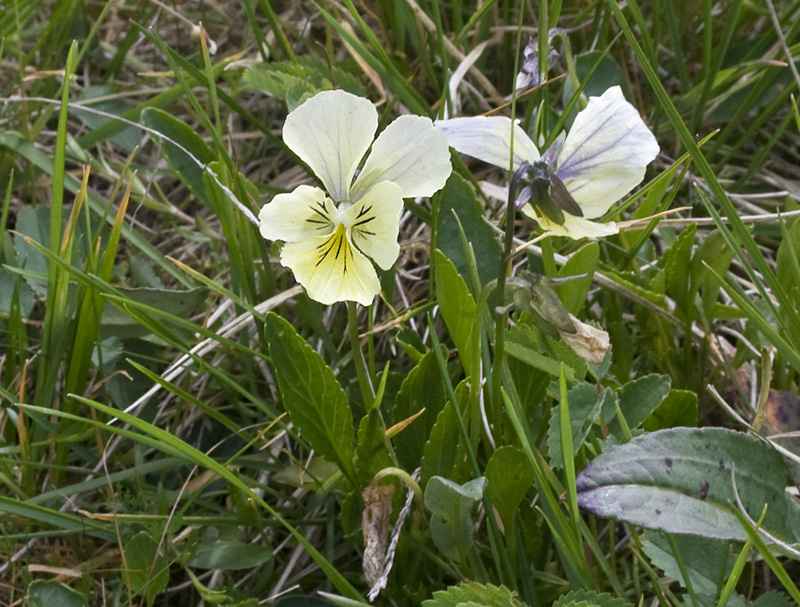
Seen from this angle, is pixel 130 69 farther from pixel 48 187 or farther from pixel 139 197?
pixel 139 197

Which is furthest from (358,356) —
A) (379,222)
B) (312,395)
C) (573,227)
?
(573,227)

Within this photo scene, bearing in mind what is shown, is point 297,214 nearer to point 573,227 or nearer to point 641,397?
point 573,227

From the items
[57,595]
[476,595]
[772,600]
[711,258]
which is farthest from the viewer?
[711,258]

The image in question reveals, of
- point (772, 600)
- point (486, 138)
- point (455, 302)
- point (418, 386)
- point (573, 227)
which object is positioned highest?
point (486, 138)

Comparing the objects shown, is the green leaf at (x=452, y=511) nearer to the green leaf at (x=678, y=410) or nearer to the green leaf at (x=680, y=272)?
the green leaf at (x=678, y=410)

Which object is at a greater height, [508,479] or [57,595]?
[508,479]

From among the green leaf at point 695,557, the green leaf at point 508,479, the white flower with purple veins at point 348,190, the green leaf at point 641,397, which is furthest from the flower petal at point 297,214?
the green leaf at point 695,557

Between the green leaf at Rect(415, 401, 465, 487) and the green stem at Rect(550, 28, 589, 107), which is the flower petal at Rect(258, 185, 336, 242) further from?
the green stem at Rect(550, 28, 589, 107)
